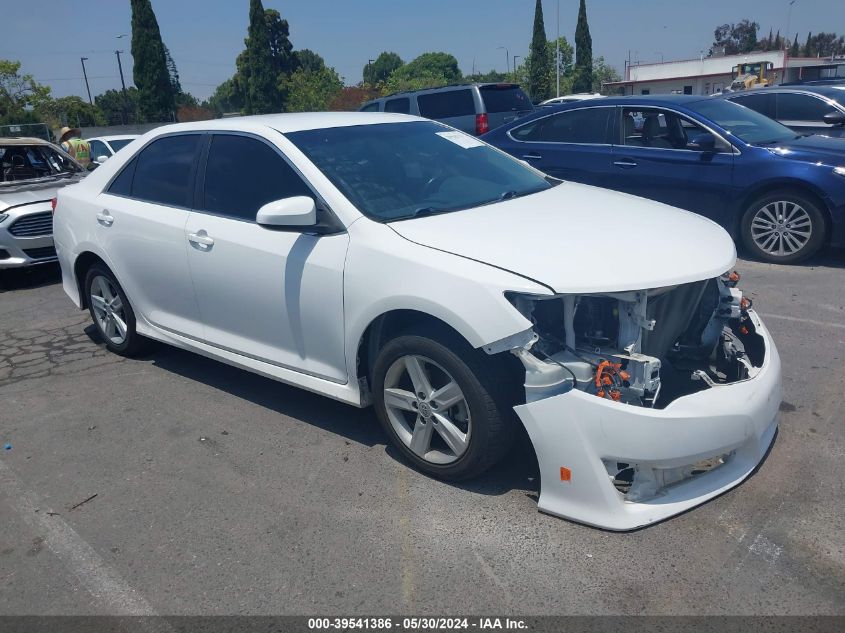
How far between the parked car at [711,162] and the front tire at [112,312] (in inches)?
187

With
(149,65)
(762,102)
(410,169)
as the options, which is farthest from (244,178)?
(149,65)

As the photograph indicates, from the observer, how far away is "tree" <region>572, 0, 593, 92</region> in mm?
55156

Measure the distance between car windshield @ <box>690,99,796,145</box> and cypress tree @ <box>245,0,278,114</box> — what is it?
44.2 metres

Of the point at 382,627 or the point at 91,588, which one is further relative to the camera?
the point at 91,588

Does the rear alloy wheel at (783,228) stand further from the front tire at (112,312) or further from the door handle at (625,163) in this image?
the front tire at (112,312)

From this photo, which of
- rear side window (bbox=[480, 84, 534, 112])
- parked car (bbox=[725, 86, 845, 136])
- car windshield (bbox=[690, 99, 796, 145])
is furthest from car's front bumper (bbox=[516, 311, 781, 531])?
rear side window (bbox=[480, 84, 534, 112])

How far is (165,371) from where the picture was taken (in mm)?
5188

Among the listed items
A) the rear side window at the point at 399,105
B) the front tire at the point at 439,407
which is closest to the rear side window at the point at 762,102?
the rear side window at the point at 399,105

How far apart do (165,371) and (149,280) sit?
809mm

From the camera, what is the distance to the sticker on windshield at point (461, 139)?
457 centimetres

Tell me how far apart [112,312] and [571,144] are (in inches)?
199

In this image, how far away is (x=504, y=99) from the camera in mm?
13414

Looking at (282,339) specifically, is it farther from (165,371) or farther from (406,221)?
A: (165,371)

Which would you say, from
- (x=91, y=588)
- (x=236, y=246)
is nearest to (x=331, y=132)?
(x=236, y=246)
